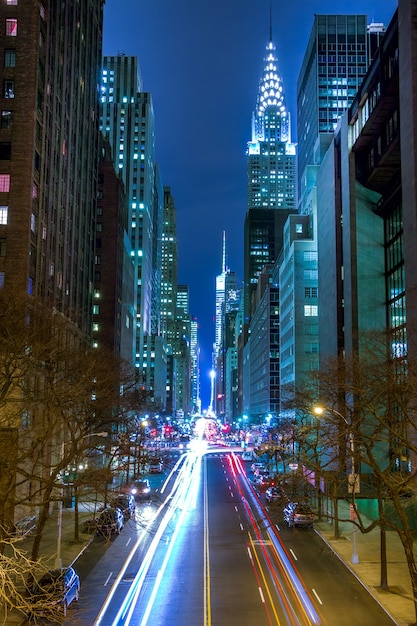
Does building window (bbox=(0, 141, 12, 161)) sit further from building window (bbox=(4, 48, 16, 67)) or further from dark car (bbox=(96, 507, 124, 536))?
dark car (bbox=(96, 507, 124, 536))

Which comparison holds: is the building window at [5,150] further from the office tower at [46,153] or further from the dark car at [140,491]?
the dark car at [140,491]

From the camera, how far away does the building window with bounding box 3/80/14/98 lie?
6066 cm

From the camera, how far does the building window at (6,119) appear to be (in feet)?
198

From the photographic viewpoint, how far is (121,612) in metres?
26.3

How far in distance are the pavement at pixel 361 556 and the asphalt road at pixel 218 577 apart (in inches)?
23.6

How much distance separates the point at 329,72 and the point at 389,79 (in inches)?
4826

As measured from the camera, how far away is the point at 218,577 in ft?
105

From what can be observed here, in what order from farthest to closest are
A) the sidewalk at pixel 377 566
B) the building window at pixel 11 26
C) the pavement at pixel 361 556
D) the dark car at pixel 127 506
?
1. the building window at pixel 11 26
2. the dark car at pixel 127 506
3. the sidewalk at pixel 377 566
4. the pavement at pixel 361 556

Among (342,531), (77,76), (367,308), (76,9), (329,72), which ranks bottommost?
(342,531)

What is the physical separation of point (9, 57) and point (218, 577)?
51582 mm

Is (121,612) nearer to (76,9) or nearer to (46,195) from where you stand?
(46,195)

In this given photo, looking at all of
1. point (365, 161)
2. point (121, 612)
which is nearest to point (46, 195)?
point (365, 161)

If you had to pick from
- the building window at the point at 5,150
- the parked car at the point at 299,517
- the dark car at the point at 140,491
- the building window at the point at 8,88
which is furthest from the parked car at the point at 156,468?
the building window at the point at 8,88

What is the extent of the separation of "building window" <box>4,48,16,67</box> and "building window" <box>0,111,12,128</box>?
4.89 metres
